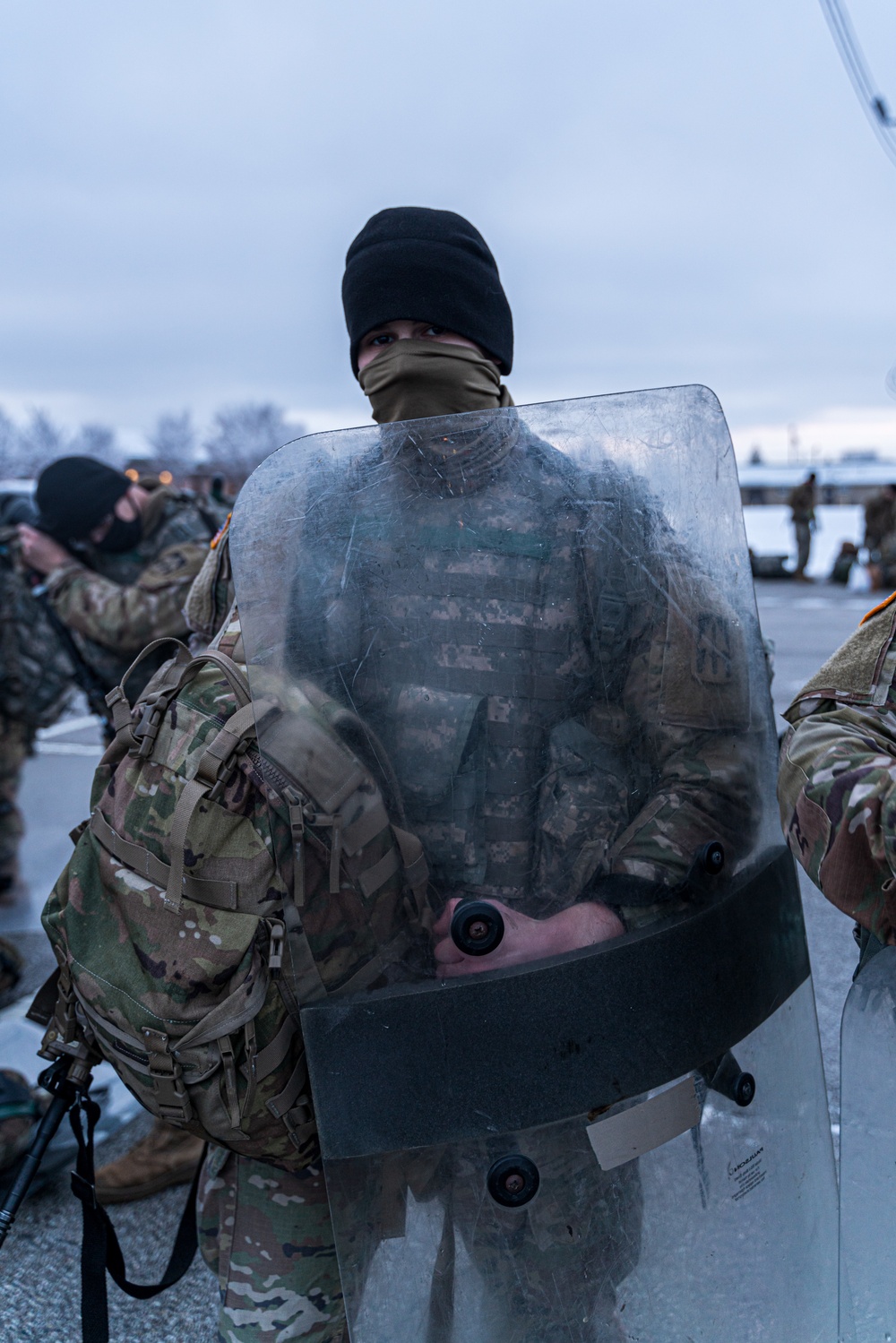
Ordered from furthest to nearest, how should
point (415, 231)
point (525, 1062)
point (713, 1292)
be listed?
point (415, 231) < point (713, 1292) < point (525, 1062)

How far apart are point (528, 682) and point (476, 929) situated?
28 cm

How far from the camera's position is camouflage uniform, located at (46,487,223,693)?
310cm

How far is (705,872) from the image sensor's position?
1.29 metres

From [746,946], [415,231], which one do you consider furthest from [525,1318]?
[415,231]

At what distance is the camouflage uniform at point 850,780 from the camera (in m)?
1.18

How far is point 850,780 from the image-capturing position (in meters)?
1.20

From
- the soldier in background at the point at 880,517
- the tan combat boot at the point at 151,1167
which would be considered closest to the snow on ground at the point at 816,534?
the soldier in background at the point at 880,517

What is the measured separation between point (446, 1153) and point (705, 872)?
45cm

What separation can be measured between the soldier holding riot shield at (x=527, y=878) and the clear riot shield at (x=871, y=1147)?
0.10 meters

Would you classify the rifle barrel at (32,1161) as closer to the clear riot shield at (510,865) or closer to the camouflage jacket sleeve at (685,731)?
the clear riot shield at (510,865)

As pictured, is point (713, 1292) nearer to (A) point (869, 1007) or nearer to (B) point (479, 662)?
(A) point (869, 1007)

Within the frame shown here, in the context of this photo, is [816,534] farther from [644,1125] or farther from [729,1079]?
[644,1125]

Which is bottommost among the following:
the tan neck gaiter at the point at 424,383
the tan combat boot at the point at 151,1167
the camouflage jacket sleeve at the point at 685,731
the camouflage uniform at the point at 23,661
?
the tan combat boot at the point at 151,1167

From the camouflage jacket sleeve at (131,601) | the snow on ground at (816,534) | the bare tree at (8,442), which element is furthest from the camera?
the bare tree at (8,442)
